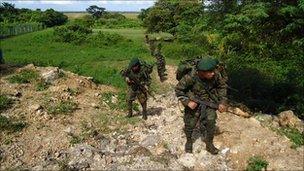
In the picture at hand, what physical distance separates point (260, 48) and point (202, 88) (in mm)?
8968

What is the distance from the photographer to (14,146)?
959 cm

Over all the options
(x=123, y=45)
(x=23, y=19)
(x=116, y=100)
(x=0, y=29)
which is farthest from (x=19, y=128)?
(x=23, y=19)

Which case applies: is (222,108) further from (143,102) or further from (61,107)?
(61,107)

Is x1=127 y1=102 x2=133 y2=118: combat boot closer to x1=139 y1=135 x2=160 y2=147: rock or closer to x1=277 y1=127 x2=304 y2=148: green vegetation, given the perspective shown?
x1=139 y1=135 x2=160 y2=147: rock

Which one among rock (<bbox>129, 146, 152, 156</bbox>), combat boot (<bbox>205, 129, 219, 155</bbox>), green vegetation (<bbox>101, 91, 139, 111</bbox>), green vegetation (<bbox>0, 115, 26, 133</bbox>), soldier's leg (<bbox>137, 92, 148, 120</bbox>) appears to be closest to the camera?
combat boot (<bbox>205, 129, 219, 155</bbox>)

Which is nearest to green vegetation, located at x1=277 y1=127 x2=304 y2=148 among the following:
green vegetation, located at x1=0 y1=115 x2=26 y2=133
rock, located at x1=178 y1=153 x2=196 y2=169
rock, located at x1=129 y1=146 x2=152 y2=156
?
rock, located at x1=178 y1=153 x2=196 y2=169

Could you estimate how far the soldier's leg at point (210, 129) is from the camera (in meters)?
8.35

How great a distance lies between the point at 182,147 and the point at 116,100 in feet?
16.2

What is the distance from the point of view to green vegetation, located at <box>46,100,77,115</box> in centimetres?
1191

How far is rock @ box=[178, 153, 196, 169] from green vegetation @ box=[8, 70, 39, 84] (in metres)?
7.52

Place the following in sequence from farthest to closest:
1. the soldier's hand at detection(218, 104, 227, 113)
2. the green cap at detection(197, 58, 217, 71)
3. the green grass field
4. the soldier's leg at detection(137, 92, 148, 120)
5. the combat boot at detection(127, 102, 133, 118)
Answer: the green grass field
the combat boot at detection(127, 102, 133, 118)
the soldier's leg at detection(137, 92, 148, 120)
the soldier's hand at detection(218, 104, 227, 113)
the green cap at detection(197, 58, 217, 71)

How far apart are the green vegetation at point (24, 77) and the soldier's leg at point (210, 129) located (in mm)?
7831

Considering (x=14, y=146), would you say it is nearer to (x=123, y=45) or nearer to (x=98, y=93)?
(x=98, y=93)

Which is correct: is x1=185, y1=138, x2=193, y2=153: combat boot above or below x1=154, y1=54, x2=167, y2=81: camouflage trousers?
below
